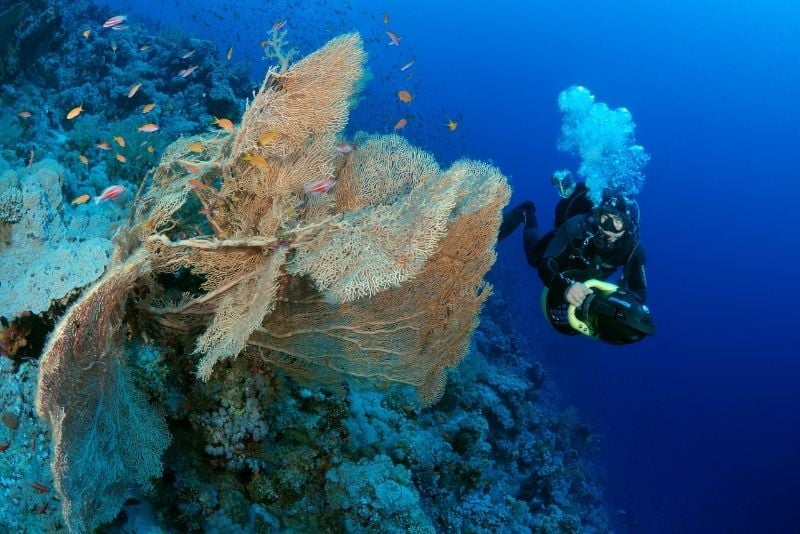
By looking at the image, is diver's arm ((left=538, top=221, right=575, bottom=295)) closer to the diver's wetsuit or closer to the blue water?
the diver's wetsuit

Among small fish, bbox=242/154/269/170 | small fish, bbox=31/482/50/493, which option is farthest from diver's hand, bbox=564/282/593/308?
small fish, bbox=31/482/50/493

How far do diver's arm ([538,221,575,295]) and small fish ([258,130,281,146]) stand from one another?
2998 mm

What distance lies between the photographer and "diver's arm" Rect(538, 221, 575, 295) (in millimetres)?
4773

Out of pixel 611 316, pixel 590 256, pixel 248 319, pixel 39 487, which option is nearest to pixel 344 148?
pixel 248 319

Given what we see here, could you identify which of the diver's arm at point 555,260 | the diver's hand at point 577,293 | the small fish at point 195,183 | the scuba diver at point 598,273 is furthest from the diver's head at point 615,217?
the small fish at point 195,183

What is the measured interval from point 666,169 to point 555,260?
120 m

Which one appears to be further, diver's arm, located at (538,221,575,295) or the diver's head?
the diver's head

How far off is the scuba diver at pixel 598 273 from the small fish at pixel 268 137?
286 cm

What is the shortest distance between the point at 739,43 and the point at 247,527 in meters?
157

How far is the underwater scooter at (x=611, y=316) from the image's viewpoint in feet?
12.1

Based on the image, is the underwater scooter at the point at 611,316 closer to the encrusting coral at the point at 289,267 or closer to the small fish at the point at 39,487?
the encrusting coral at the point at 289,267

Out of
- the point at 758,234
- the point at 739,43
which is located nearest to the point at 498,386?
the point at 758,234

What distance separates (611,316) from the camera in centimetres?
380

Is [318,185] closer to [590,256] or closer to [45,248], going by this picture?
[45,248]
